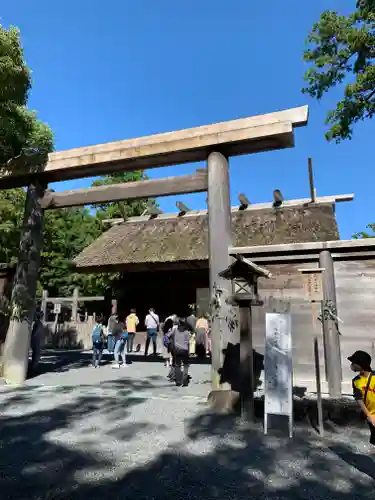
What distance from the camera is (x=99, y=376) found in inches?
340

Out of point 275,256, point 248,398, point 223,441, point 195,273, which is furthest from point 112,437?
point 195,273

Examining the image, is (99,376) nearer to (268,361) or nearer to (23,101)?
(268,361)

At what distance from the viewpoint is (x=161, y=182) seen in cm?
779

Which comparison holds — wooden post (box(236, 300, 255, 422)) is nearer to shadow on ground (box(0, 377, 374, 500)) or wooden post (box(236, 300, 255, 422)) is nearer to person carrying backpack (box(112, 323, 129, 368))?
shadow on ground (box(0, 377, 374, 500))

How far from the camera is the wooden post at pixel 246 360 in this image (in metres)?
5.21

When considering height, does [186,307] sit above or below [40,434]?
above

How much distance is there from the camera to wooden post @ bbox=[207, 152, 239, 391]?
635 centimetres

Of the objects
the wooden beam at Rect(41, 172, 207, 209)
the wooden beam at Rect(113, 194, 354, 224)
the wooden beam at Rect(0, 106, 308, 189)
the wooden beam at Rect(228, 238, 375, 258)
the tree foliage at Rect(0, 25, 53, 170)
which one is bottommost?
the wooden beam at Rect(228, 238, 375, 258)

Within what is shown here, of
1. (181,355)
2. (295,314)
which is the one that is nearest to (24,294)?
(181,355)

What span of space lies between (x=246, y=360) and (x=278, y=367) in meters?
0.52

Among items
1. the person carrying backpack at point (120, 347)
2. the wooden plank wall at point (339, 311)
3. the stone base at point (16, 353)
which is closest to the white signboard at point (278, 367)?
the wooden plank wall at point (339, 311)

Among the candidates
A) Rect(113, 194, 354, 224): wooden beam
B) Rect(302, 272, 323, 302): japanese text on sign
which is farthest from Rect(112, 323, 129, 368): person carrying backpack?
Rect(113, 194, 354, 224): wooden beam

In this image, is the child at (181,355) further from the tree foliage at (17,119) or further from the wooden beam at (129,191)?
the tree foliage at (17,119)

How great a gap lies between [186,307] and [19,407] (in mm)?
10027
